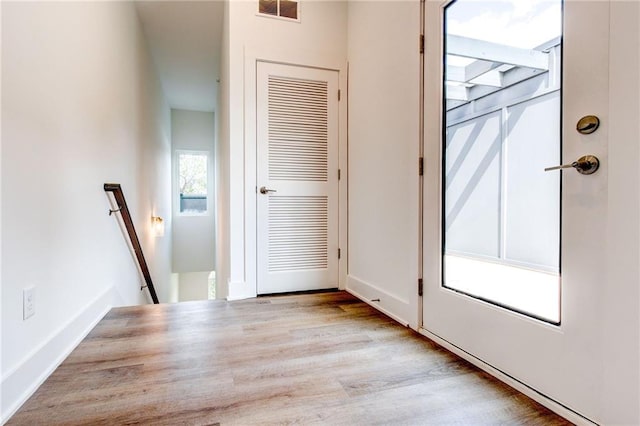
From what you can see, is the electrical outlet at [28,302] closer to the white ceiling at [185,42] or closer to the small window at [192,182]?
the white ceiling at [185,42]

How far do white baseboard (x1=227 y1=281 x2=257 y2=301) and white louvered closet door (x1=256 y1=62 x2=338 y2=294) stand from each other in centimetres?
11

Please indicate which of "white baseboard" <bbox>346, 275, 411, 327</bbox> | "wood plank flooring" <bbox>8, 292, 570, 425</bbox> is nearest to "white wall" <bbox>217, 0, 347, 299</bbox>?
"wood plank flooring" <bbox>8, 292, 570, 425</bbox>

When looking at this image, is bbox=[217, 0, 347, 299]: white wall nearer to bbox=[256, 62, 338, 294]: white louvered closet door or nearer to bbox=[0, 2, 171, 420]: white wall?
bbox=[256, 62, 338, 294]: white louvered closet door

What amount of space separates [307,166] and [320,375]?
186 cm

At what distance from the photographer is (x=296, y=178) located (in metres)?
2.96

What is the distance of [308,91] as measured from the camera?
9.80 ft

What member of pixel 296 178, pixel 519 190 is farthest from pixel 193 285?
pixel 519 190

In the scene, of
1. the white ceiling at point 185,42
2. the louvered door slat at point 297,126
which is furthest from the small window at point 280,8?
the white ceiling at point 185,42

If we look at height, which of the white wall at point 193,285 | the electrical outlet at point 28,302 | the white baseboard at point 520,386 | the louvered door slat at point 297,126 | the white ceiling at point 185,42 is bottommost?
the white wall at point 193,285

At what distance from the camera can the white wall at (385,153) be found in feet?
6.93

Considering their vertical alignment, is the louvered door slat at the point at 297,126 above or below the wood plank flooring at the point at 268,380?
above

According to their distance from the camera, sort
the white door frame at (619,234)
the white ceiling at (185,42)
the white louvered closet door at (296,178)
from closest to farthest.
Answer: the white door frame at (619,234) → the white louvered closet door at (296,178) → the white ceiling at (185,42)

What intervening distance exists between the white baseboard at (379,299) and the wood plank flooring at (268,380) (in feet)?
0.31

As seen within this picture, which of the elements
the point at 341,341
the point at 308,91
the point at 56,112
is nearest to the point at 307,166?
the point at 308,91
